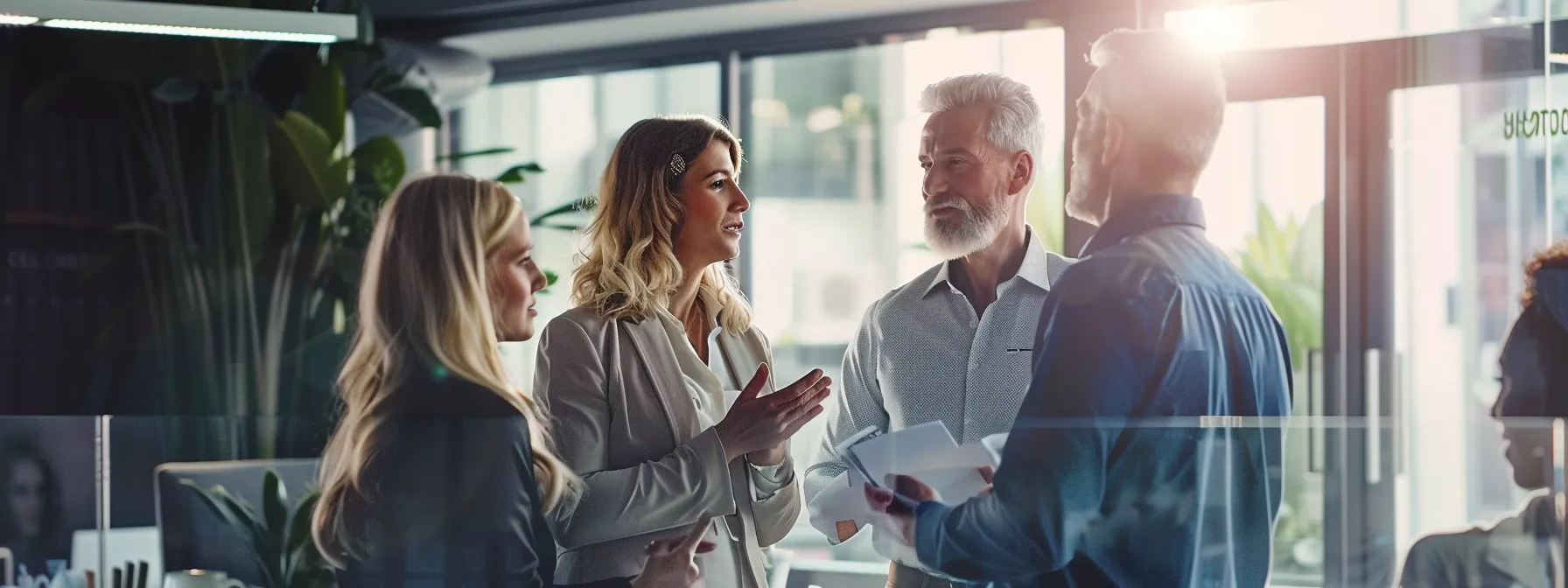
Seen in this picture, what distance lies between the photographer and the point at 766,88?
2.03 metres

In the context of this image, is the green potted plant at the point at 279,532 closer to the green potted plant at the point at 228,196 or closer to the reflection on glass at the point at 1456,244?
the green potted plant at the point at 228,196

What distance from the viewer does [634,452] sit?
1764 millimetres

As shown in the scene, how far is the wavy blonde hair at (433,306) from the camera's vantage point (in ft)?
5.82

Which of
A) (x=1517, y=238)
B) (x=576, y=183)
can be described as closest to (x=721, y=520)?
(x=576, y=183)

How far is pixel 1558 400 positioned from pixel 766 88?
122 cm

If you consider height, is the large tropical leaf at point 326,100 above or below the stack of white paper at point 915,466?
above

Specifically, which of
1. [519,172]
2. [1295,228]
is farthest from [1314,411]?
[519,172]

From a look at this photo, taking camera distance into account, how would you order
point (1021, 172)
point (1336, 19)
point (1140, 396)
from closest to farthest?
point (1140, 396), point (1021, 172), point (1336, 19)

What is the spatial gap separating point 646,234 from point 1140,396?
2.28ft

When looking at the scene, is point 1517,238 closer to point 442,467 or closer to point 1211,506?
point 1211,506

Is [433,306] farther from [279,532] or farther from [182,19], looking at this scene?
[182,19]

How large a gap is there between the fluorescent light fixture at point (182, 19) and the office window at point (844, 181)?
2.63 ft

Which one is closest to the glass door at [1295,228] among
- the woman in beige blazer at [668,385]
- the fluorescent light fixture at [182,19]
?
the woman in beige blazer at [668,385]

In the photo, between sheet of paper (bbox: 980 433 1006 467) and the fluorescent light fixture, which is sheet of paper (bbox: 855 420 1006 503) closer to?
sheet of paper (bbox: 980 433 1006 467)
